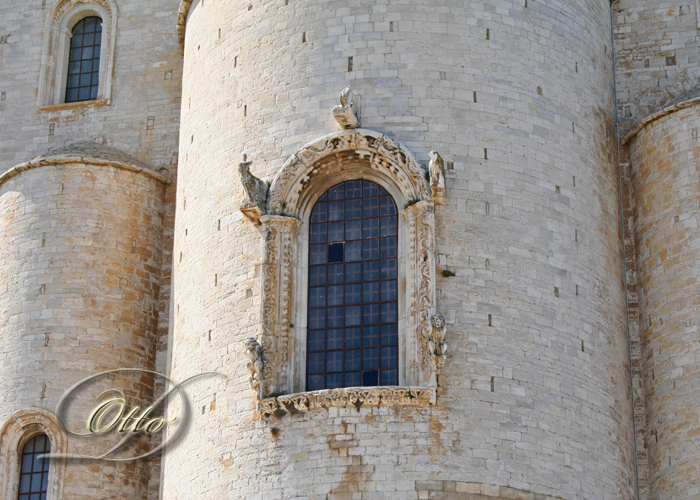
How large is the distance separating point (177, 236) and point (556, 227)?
8117mm

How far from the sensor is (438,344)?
28.8 metres

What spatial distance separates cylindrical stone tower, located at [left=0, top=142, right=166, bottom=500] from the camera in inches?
1284

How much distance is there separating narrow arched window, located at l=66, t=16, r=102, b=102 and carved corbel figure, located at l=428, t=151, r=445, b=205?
433 inches

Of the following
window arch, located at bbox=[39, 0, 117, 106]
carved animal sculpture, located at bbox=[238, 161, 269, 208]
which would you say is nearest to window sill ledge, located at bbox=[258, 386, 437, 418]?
carved animal sculpture, located at bbox=[238, 161, 269, 208]

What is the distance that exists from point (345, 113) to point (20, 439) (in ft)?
32.6

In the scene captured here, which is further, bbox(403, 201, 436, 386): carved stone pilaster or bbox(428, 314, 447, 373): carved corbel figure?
bbox(403, 201, 436, 386): carved stone pilaster

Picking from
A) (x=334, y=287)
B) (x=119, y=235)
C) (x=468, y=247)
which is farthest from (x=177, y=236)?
(x=468, y=247)

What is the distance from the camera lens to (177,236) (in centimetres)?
3306

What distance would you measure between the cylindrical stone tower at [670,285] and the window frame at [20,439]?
12201 mm

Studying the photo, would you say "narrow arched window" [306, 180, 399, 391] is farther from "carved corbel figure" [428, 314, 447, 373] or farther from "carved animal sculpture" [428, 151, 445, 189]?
"carved animal sculpture" [428, 151, 445, 189]

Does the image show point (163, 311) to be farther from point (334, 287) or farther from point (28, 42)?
point (28, 42)

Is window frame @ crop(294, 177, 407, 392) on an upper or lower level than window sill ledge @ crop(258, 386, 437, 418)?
upper

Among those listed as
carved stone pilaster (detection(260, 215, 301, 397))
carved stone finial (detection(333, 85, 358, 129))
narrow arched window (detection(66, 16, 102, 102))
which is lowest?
carved stone pilaster (detection(260, 215, 301, 397))

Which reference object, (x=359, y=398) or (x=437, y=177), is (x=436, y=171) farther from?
(x=359, y=398)
